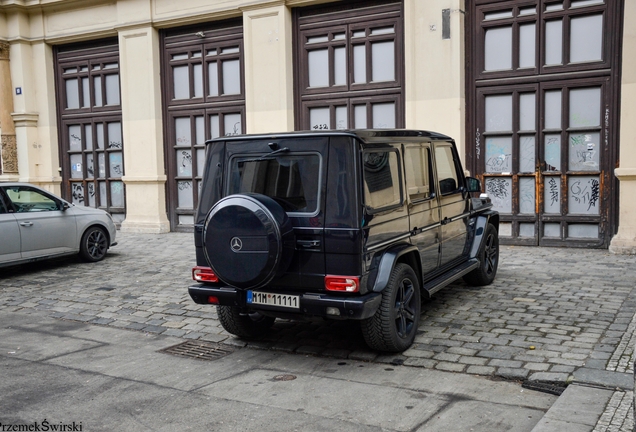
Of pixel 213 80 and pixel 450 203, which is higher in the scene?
pixel 213 80

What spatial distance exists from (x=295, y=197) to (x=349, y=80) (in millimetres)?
7865

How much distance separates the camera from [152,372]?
5.58m

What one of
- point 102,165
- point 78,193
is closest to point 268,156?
point 102,165

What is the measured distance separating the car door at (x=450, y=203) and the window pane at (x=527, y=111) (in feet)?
14.1

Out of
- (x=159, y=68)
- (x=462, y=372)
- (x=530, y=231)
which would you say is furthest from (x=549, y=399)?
(x=159, y=68)

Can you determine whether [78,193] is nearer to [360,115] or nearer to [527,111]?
[360,115]

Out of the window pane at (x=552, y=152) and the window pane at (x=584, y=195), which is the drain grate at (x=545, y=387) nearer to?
the window pane at (x=584, y=195)

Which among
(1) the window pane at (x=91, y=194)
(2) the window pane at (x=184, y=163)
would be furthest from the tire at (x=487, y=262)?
(1) the window pane at (x=91, y=194)

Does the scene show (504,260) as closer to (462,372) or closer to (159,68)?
(462,372)

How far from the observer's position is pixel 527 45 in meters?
11.4

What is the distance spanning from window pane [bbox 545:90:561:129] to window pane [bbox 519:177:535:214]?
0.99 meters

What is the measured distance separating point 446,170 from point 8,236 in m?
6.46

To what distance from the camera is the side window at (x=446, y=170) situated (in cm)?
719

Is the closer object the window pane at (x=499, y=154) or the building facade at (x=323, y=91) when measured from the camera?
the building facade at (x=323, y=91)
